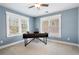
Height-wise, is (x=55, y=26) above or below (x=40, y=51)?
above

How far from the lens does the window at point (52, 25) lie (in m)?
5.60

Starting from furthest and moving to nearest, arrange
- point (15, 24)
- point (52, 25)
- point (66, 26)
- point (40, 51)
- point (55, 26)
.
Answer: point (52, 25) → point (55, 26) → point (15, 24) → point (66, 26) → point (40, 51)

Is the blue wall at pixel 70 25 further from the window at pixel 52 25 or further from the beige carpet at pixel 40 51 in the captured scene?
the beige carpet at pixel 40 51

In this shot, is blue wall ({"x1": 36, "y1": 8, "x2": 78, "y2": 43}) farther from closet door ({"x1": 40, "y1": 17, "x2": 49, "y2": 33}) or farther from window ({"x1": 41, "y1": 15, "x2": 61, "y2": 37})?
closet door ({"x1": 40, "y1": 17, "x2": 49, "y2": 33})

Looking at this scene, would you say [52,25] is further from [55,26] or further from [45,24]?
[45,24]

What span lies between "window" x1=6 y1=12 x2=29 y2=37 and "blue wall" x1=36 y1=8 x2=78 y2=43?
2.81m

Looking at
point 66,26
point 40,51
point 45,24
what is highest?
point 45,24

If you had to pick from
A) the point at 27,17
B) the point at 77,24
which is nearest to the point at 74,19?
the point at 77,24

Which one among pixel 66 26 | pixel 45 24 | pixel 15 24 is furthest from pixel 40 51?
pixel 45 24

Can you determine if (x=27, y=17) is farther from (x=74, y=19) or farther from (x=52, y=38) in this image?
(x=74, y=19)

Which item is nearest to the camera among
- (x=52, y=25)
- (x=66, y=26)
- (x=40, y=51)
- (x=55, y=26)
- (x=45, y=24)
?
(x=40, y=51)

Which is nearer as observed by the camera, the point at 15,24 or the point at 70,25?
the point at 70,25

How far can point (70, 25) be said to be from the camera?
4.76 metres

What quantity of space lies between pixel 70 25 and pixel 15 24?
350cm
